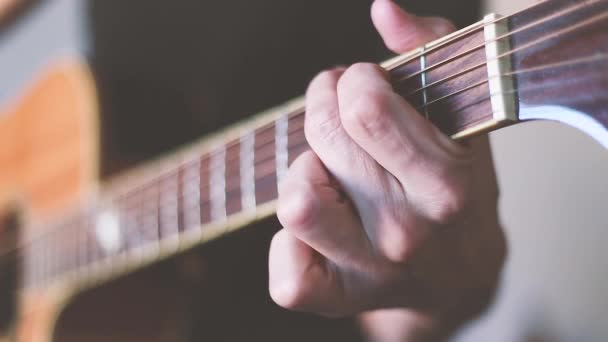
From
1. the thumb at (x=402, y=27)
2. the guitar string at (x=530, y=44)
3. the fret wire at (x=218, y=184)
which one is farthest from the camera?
the fret wire at (x=218, y=184)

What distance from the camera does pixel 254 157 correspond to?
1.42 ft

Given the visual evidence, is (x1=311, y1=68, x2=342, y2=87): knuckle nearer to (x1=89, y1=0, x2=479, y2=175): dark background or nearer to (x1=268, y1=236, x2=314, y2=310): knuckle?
(x1=268, y1=236, x2=314, y2=310): knuckle

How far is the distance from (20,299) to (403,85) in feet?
2.20

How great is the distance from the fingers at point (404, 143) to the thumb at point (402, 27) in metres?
0.05

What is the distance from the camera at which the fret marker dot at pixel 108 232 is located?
64cm

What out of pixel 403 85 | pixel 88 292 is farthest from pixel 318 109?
pixel 88 292

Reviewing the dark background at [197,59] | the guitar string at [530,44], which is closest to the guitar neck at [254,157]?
the guitar string at [530,44]

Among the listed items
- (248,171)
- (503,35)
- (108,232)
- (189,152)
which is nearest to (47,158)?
(108,232)

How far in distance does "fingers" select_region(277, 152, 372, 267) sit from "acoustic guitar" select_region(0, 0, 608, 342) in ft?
0.13

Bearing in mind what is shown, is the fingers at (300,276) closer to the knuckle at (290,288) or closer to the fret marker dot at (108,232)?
the knuckle at (290,288)

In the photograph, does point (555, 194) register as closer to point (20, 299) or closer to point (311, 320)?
point (311, 320)

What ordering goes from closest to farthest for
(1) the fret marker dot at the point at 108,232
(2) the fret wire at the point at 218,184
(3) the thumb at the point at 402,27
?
(3) the thumb at the point at 402,27
(2) the fret wire at the point at 218,184
(1) the fret marker dot at the point at 108,232

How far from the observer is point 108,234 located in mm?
655

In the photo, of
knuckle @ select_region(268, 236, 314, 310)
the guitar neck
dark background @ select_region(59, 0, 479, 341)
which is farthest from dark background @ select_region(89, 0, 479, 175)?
knuckle @ select_region(268, 236, 314, 310)
